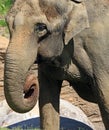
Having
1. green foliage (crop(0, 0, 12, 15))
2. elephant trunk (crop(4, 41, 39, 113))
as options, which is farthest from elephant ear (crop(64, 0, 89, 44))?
green foliage (crop(0, 0, 12, 15))

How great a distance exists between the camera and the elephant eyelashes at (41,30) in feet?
16.1

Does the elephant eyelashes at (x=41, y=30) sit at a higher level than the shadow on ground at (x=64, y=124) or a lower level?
higher

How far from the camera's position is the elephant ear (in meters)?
5.02

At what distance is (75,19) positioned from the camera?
16.5ft

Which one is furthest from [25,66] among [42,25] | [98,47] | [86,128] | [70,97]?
[70,97]

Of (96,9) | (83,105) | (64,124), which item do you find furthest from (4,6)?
(96,9)

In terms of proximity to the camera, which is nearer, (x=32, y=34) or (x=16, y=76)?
(x=16, y=76)

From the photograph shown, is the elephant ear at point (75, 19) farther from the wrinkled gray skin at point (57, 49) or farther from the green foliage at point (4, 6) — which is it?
the green foliage at point (4, 6)

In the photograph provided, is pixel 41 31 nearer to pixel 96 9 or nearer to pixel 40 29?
pixel 40 29

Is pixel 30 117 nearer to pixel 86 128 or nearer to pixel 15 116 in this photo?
pixel 15 116

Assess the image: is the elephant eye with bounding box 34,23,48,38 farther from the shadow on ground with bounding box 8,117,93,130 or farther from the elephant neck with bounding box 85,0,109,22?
the shadow on ground with bounding box 8,117,93,130

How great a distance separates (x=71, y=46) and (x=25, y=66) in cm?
59

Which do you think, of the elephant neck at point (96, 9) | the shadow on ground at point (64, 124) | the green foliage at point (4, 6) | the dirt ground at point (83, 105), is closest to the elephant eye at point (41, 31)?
the elephant neck at point (96, 9)

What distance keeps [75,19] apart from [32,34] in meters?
0.35
